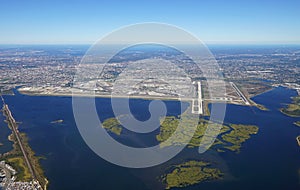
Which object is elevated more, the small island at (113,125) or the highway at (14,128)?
the small island at (113,125)

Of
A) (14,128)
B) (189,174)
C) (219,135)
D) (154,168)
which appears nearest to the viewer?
(189,174)

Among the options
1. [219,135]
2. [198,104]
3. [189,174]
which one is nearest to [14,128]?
[189,174]

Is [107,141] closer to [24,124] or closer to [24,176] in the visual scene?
[24,176]

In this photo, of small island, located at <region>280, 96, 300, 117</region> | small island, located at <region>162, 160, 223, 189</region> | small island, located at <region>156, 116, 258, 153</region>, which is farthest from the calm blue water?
small island, located at <region>280, 96, 300, 117</region>

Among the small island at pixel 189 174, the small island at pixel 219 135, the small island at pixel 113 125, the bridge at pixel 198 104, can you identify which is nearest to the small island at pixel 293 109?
the small island at pixel 219 135

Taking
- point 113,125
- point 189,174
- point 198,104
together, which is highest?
point 198,104

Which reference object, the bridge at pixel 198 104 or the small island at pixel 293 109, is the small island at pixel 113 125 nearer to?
the bridge at pixel 198 104

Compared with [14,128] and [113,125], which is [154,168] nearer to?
[113,125]

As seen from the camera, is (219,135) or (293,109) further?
(293,109)
